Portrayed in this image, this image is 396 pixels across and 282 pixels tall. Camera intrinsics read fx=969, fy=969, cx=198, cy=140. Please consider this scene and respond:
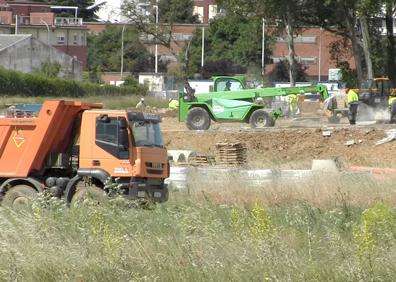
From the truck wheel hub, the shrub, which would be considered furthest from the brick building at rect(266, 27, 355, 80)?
the truck wheel hub

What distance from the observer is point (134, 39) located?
356ft

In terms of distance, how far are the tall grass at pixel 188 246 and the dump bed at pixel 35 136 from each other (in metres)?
8.77

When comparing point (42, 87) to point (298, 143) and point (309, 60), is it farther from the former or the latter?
point (309, 60)

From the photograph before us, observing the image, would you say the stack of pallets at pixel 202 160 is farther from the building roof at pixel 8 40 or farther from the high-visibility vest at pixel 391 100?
the building roof at pixel 8 40

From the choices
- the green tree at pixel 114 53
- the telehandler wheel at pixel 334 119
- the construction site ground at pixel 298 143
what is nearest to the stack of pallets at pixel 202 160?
the construction site ground at pixel 298 143

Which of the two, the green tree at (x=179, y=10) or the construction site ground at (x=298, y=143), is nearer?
the construction site ground at (x=298, y=143)

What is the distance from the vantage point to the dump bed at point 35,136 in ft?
66.5

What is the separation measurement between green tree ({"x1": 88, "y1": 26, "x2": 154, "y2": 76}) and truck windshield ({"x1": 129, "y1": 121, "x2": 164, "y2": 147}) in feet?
295

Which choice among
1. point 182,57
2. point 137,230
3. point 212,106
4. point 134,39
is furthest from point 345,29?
point 137,230

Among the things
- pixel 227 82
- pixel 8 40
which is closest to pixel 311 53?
pixel 8 40

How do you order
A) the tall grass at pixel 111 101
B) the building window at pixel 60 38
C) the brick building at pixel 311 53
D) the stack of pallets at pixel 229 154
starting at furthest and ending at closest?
the brick building at pixel 311 53 < the building window at pixel 60 38 < the tall grass at pixel 111 101 < the stack of pallets at pixel 229 154

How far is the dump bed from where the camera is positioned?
20.3 meters

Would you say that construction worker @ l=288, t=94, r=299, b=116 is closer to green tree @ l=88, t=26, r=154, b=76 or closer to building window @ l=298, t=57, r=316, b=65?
green tree @ l=88, t=26, r=154, b=76

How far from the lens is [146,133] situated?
20.4 metres
